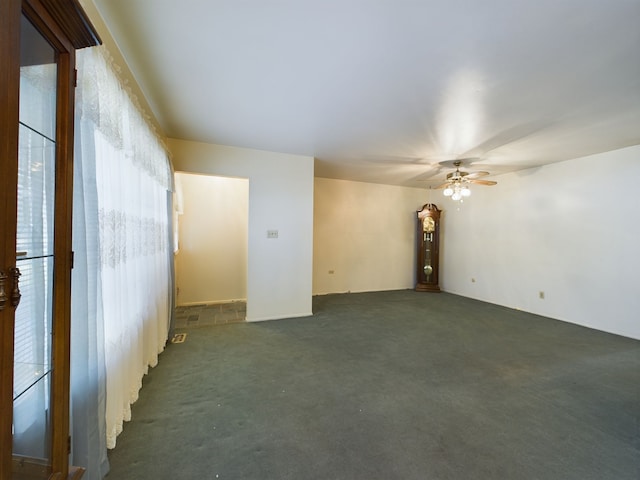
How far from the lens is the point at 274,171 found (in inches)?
145

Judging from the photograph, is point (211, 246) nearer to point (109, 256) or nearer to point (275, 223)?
point (275, 223)

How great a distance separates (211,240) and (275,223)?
1.62 metres

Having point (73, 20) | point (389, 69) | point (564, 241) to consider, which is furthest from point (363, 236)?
point (73, 20)

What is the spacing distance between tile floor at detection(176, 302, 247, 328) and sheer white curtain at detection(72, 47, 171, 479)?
124 cm

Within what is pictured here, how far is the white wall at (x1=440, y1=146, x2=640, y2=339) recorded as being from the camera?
3332mm

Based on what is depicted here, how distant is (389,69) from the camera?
1.81m

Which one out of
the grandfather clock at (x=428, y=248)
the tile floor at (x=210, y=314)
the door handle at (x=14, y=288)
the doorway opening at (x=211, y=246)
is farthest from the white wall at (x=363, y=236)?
the door handle at (x=14, y=288)

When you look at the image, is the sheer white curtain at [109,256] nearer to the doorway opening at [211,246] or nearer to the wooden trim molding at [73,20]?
the wooden trim molding at [73,20]

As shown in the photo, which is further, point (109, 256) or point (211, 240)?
point (211, 240)

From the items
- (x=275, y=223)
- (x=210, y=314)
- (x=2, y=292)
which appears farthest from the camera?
(x=210, y=314)

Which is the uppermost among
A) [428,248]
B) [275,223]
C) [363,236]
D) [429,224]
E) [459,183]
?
[459,183]

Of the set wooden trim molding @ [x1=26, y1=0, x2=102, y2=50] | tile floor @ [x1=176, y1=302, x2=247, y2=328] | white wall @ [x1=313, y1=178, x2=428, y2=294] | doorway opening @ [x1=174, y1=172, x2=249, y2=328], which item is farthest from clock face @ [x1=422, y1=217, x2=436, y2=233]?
wooden trim molding @ [x1=26, y1=0, x2=102, y2=50]

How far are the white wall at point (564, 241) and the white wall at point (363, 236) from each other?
1.24m

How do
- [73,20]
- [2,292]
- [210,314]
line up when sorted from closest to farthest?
[2,292] → [73,20] → [210,314]
